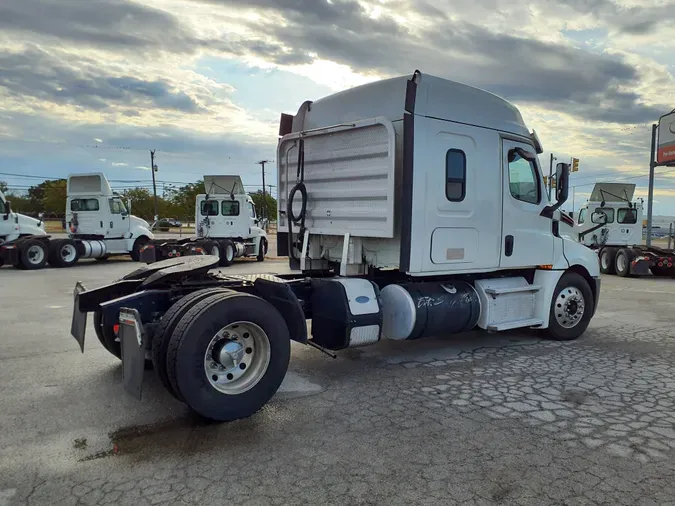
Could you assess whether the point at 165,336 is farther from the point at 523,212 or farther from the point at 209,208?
the point at 209,208

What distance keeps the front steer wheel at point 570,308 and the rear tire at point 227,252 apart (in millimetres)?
14600

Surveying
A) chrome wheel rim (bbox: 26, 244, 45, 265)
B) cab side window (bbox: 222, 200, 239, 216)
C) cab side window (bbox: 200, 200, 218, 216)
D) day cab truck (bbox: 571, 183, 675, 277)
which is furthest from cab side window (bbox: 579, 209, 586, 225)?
chrome wheel rim (bbox: 26, 244, 45, 265)

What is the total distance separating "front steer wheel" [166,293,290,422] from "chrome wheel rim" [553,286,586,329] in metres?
4.38

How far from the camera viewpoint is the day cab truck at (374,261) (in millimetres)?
4348

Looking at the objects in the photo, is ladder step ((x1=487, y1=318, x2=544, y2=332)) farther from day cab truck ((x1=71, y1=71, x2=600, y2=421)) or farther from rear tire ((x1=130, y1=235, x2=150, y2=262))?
rear tire ((x1=130, y1=235, x2=150, y2=262))

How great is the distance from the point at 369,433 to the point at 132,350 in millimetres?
1941

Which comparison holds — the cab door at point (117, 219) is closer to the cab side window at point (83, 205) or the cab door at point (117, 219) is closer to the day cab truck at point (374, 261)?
the cab side window at point (83, 205)

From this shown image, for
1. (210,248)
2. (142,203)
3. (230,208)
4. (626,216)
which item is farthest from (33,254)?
(142,203)

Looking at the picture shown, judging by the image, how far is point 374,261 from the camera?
6.39 metres

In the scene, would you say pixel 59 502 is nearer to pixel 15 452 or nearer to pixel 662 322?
pixel 15 452

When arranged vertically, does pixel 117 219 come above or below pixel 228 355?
above

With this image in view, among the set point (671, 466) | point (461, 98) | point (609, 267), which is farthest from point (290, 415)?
point (609, 267)

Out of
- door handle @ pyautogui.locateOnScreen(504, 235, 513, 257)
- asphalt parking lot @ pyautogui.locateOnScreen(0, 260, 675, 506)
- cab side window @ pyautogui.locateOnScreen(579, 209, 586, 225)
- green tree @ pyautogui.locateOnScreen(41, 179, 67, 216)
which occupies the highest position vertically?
green tree @ pyautogui.locateOnScreen(41, 179, 67, 216)

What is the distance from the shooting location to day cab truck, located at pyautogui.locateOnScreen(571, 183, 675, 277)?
17.6 metres
